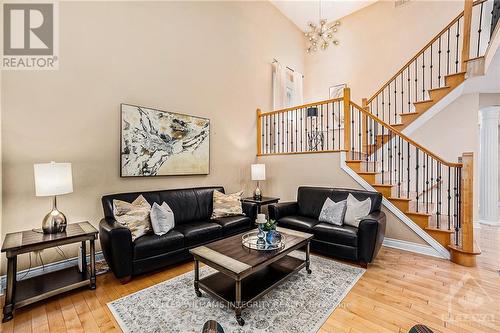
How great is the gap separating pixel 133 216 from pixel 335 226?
257 centimetres

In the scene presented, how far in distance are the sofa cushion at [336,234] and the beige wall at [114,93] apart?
2140 mm

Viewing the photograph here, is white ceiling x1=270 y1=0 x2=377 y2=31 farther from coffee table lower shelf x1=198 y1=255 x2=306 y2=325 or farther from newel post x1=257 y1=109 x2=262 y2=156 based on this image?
coffee table lower shelf x1=198 y1=255 x2=306 y2=325

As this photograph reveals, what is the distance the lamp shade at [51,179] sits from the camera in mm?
2172

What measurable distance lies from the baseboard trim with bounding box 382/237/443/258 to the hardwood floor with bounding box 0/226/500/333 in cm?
25

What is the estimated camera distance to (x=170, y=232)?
287cm

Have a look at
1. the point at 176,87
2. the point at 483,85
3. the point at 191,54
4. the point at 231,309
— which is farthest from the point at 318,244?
the point at 483,85

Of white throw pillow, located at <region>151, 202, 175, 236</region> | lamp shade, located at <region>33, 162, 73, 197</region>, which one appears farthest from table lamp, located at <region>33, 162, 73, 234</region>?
white throw pillow, located at <region>151, 202, 175, 236</region>

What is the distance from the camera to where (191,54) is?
13.1ft

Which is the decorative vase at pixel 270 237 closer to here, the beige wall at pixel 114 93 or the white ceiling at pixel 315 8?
the beige wall at pixel 114 93

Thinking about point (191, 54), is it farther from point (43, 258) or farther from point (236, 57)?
point (43, 258)

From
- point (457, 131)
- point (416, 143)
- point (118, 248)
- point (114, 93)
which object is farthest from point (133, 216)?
point (457, 131)

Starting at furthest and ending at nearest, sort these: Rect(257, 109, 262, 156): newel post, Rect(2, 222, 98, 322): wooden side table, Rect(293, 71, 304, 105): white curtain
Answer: Rect(293, 71, 304, 105): white curtain → Rect(257, 109, 262, 156): newel post → Rect(2, 222, 98, 322): wooden side table

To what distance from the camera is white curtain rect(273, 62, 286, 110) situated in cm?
574

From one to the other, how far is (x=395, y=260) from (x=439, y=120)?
3510 millimetres
